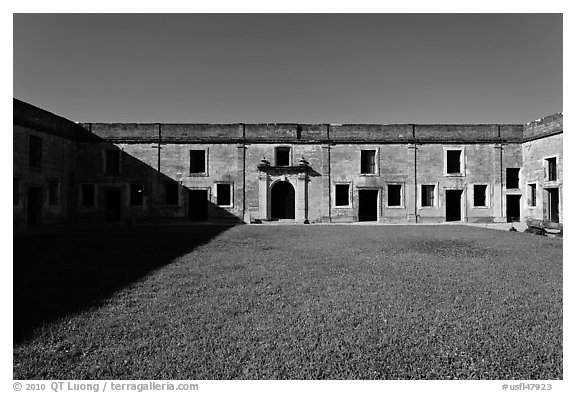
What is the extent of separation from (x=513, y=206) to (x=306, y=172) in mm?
13669

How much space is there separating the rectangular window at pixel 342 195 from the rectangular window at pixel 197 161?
28.5ft

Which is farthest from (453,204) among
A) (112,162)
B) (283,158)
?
(112,162)

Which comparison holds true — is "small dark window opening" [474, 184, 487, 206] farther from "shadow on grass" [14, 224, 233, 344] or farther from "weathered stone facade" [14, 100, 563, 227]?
"shadow on grass" [14, 224, 233, 344]

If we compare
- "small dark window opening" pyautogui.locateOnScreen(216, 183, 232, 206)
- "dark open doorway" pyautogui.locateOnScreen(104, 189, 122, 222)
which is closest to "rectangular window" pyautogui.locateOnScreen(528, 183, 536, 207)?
"small dark window opening" pyautogui.locateOnScreen(216, 183, 232, 206)

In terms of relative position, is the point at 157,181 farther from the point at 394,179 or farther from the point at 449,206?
the point at 449,206

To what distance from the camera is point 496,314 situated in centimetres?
400

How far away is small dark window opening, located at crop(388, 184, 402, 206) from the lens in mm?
19856

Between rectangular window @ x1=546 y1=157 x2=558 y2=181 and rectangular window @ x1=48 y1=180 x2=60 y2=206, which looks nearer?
rectangular window @ x1=48 y1=180 x2=60 y2=206

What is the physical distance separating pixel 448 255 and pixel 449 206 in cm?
1390

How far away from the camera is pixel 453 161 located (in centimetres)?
2012

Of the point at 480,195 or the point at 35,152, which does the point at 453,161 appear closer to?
the point at 480,195

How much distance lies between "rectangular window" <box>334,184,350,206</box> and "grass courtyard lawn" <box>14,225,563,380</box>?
12.8 m

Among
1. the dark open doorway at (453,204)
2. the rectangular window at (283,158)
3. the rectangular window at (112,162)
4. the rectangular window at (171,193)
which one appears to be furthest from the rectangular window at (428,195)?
the rectangular window at (112,162)

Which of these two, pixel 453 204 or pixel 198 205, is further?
pixel 453 204
